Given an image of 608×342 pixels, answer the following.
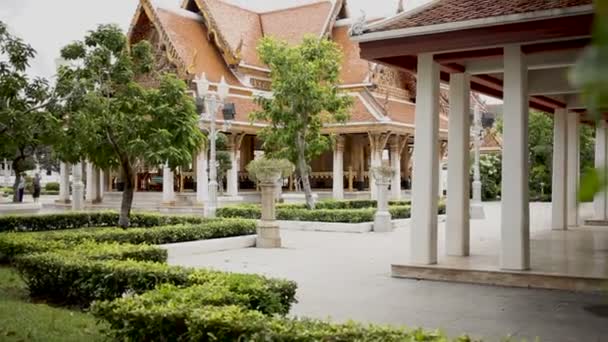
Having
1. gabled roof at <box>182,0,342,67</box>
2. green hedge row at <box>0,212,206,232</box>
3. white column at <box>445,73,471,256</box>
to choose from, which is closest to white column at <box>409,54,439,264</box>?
white column at <box>445,73,471,256</box>

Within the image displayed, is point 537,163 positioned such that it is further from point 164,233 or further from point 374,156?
point 164,233

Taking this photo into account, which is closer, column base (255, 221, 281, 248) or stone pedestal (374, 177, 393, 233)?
column base (255, 221, 281, 248)

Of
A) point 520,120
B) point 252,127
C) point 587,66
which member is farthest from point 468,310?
point 252,127

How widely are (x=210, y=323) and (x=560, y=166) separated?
40.9 feet

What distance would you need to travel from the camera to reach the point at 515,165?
27.7 feet

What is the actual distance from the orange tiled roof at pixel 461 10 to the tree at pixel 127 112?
5.99 m

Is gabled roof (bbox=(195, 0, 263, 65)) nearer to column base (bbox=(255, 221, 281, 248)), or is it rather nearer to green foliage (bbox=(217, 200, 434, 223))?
green foliage (bbox=(217, 200, 434, 223))

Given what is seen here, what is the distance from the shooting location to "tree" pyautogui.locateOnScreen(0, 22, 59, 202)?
29.9 feet

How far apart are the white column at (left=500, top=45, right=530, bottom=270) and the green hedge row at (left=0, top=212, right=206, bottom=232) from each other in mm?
8002

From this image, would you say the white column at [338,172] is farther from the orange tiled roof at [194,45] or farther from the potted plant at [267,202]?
the potted plant at [267,202]

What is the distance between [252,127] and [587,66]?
25.8 meters

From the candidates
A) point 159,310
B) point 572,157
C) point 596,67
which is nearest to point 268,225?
point 572,157

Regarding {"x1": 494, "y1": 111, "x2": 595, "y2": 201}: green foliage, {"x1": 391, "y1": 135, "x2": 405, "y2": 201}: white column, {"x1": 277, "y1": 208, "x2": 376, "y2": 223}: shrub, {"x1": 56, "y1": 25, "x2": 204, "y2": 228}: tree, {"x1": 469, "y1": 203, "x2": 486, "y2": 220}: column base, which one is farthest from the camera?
{"x1": 494, "y1": 111, "x2": 595, "y2": 201}: green foliage

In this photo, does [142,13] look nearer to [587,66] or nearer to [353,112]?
[353,112]
